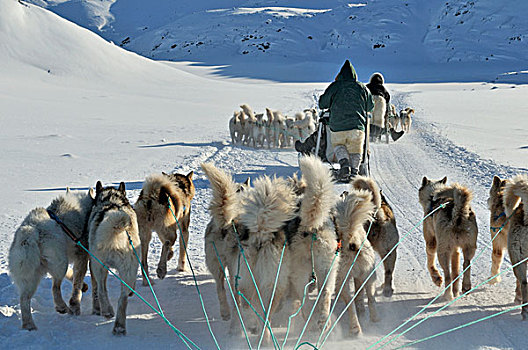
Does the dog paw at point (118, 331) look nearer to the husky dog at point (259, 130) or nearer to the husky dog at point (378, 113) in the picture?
the husky dog at point (378, 113)

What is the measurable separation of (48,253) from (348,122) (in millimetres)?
4962

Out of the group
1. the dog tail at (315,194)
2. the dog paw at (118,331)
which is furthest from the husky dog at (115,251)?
the dog tail at (315,194)

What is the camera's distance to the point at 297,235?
393 centimetres

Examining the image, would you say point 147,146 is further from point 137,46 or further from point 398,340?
point 137,46

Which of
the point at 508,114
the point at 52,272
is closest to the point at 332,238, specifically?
the point at 52,272

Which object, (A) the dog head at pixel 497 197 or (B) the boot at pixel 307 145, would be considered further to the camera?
(B) the boot at pixel 307 145

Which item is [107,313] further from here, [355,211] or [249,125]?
[249,125]

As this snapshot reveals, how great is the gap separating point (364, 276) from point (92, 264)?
224 centimetres

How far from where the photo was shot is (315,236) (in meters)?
3.88

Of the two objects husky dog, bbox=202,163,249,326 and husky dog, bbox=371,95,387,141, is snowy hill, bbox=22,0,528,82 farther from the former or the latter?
husky dog, bbox=202,163,249,326

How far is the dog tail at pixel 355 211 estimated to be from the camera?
13.3 feet

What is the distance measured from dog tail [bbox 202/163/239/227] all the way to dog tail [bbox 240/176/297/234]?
0.76 ft

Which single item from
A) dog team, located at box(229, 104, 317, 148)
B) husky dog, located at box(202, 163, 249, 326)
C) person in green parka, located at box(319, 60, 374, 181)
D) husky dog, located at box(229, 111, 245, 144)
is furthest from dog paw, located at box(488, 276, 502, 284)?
husky dog, located at box(229, 111, 245, 144)

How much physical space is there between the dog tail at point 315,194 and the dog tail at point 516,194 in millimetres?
1662
